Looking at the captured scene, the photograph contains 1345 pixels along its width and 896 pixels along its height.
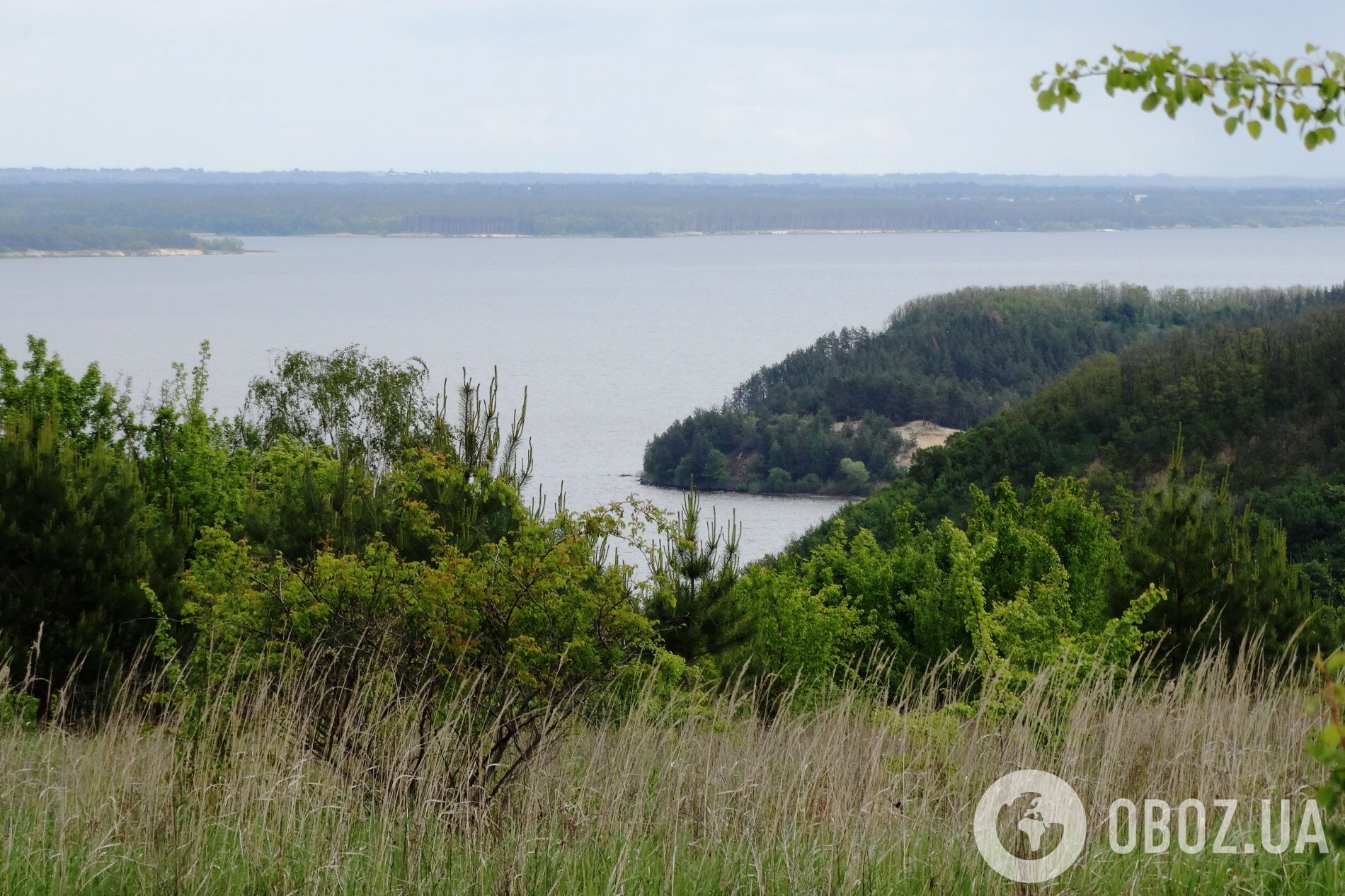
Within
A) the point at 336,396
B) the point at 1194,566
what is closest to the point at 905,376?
the point at 336,396

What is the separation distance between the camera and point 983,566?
14.3m

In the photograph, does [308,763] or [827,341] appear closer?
[308,763]

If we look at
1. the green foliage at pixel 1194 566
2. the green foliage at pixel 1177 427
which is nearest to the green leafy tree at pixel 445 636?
the green foliage at pixel 1194 566

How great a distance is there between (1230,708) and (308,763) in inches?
146

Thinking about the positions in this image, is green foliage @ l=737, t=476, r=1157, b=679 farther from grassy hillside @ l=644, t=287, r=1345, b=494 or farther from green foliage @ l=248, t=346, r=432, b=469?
grassy hillside @ l=644, t=287, r=1345, b=494

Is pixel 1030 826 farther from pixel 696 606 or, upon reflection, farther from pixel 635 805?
pixel 696 606

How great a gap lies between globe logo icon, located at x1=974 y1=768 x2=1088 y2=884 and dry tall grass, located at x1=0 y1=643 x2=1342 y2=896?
0.05 meters

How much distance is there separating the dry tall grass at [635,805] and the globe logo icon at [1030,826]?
5 centimetres

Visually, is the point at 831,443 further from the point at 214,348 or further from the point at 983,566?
the point at 983,566

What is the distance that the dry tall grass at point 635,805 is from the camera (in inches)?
152

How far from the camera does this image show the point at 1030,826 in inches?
163

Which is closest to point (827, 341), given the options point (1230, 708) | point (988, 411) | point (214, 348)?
point (988, 411)

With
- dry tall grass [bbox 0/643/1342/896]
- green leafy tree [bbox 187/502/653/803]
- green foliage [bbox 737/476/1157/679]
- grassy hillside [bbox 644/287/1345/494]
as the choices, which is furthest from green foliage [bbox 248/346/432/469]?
grassy hillside [bbox 644/287/1345/494]

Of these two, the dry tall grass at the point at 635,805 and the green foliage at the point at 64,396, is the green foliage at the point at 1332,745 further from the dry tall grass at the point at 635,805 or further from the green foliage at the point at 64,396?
the green foliage at the point at 64,396
